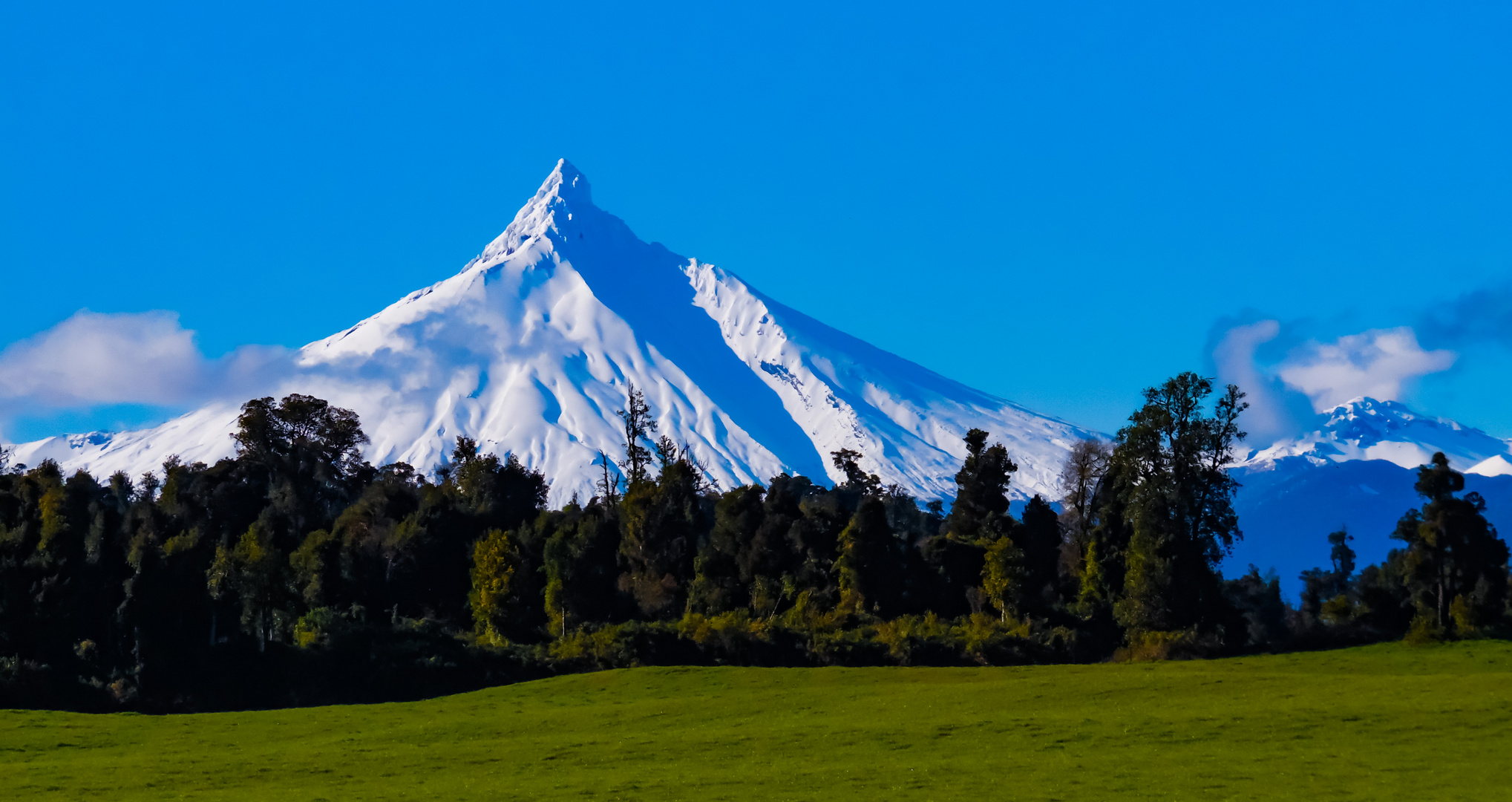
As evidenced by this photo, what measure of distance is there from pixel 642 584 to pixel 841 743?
116ft

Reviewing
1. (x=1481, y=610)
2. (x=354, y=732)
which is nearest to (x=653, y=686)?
(x=354, y=732)

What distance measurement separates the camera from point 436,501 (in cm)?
7294

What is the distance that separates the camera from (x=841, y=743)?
35.3m

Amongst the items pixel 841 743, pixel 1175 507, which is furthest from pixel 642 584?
pixel 841 743

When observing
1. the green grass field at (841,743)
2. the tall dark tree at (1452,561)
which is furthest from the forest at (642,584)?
the green grass field at (841,743)

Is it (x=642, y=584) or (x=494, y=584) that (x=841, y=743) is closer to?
(x=494, y=584)

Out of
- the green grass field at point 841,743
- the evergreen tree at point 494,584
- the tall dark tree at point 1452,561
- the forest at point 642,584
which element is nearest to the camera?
the green grass field at point 841,743

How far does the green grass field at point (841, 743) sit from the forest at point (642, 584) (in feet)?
29.8

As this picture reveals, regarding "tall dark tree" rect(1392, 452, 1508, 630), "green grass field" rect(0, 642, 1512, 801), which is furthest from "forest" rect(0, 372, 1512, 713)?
"green grass field" rect(0, 642, 1512, 801)

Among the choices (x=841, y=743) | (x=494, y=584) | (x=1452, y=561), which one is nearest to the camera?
(x=841, y=743)

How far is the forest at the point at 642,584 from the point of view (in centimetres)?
5344

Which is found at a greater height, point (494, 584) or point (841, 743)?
point (494, 584)

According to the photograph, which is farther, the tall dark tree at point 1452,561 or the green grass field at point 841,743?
the tall dark tree at point 1452,561

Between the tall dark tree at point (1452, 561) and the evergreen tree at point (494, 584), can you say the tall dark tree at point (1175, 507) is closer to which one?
the tall dark tree at point (1452, 561)
